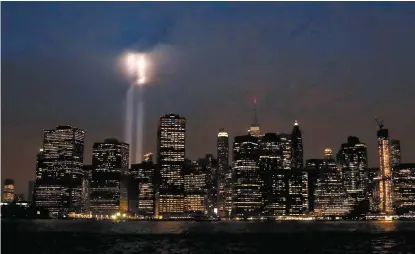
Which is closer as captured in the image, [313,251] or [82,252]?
[82,252]

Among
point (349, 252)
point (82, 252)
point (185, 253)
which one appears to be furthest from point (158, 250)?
point (349, 252)

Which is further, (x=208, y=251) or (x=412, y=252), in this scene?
(x=208, y=251)

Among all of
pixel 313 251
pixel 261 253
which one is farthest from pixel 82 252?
pixel 313 251

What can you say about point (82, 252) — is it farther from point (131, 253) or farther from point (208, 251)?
point (208, 251)

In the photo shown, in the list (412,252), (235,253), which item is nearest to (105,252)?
(235,253)

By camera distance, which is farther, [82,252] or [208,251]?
[208,251]

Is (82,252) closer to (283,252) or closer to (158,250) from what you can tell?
(158,250)

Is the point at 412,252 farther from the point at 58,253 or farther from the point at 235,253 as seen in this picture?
the point at 58,253
